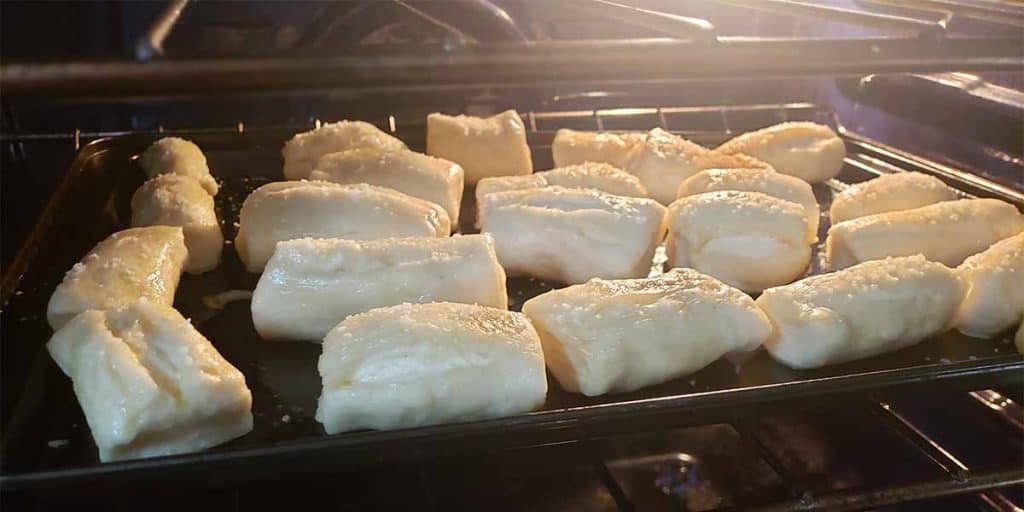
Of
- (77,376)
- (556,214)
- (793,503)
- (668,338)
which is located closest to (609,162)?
(556,214)

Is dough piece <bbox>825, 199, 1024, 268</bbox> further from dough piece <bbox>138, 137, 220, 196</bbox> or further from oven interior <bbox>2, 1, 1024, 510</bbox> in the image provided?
dough piece <bbox>138, 137, 220, 196</bbox>

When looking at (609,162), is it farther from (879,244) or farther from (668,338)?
(668,338)

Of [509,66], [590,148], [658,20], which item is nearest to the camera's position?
[509,66]

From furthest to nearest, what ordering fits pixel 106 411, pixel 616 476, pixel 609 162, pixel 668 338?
1. pixel 609 162
2. pixel 616 476
3. pixel 668 338
4. pixel 106 411

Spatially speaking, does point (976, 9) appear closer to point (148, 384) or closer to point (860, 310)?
point (860, 310)

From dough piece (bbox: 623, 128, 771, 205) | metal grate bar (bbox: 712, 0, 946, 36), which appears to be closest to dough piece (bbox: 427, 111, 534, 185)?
dough piece (bbox: 623, 128, 771, 205)

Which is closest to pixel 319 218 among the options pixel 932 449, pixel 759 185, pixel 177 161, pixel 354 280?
pixel 354 280
